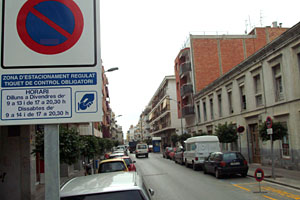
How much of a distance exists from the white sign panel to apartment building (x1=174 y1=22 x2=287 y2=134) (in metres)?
41.2

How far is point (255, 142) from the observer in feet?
83.0

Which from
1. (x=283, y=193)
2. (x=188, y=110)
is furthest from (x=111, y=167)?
(x=188, y=110)

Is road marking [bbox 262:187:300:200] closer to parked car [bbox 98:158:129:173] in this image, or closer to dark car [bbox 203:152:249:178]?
dark car [bbox 203:152:249:178]

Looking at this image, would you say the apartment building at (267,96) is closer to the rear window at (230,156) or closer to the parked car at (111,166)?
the rear window at (230,156)

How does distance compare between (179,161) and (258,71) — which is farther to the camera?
(179,161)

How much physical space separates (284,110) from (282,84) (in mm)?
1879

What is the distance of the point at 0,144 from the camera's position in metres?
11.1

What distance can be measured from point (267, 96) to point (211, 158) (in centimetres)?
758

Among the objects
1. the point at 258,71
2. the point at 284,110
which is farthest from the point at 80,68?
the point at 258,71

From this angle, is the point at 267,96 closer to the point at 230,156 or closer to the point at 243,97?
the point at 243,97

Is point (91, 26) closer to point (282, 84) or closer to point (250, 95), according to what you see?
point (282, 84)

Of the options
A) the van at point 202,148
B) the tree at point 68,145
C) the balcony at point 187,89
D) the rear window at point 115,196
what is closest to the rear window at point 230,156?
the van at point 202,148

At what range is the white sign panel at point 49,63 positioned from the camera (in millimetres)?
2414

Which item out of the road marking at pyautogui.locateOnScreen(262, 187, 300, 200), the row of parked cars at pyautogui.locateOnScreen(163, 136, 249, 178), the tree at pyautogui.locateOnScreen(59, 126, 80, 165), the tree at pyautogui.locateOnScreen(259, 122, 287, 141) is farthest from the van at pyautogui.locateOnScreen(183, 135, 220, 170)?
the tree at pyautogui.locateOnScreen(59, 126, 80, 165)
